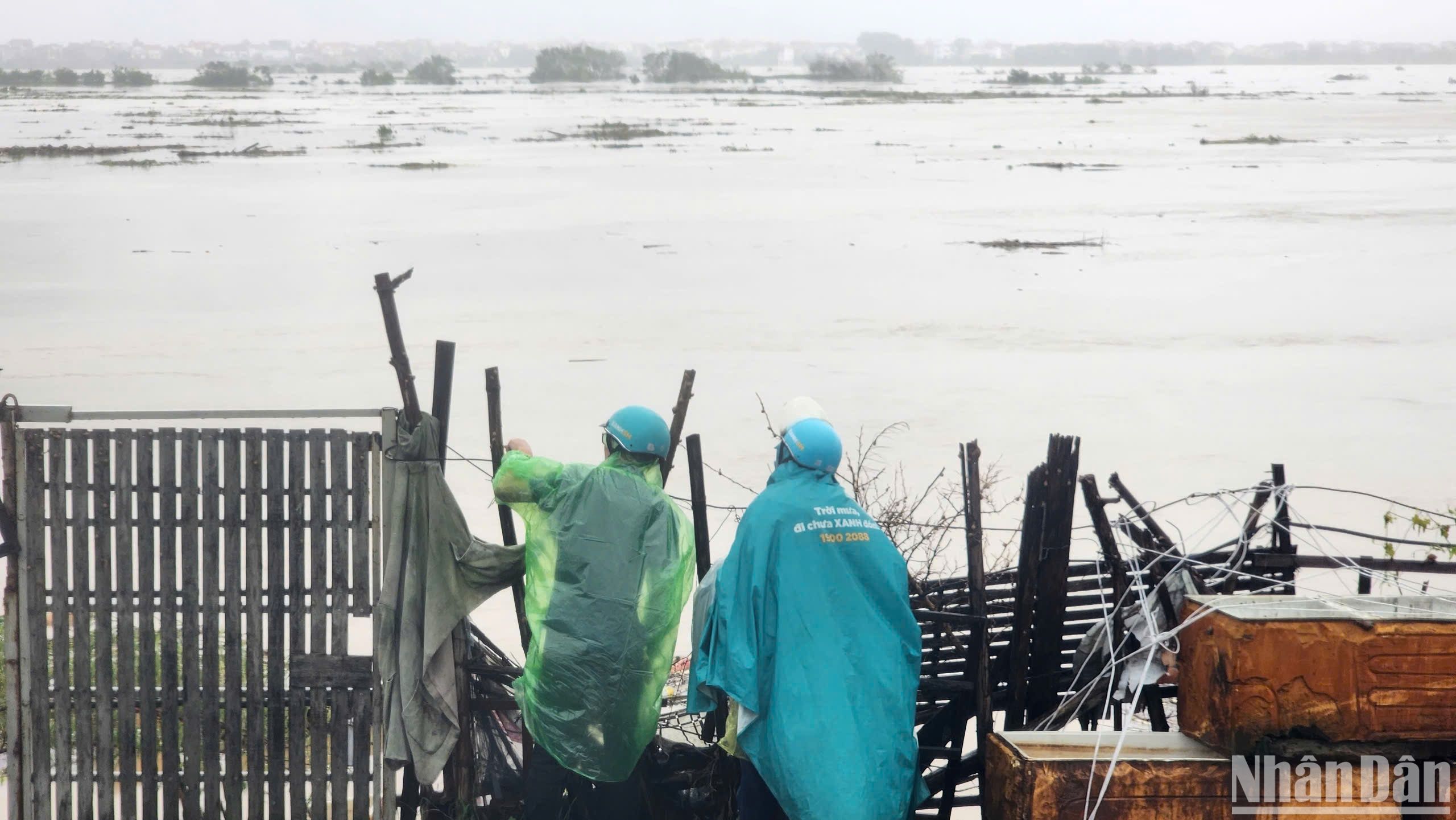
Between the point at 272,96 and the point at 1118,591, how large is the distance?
257 feet

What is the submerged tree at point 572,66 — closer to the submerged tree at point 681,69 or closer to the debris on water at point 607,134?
the submerged tree at point 681,69

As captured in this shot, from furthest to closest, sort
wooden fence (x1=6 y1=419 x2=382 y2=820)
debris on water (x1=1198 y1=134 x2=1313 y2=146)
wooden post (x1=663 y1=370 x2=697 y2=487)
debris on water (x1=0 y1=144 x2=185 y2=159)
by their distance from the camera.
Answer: debris on water (x1=1198 y1=134 x2=1313 y2=146) → debris on water (x1=0 y1=144 x2=185 y2=159) → wooden post (x1=663 y1=370 x2=697 y2=487) → wooden fence (x1=6 y1=419 x2=382 y2=820)

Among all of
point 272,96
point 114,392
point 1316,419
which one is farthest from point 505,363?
point 272,96

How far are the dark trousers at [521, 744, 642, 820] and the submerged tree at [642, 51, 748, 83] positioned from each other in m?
111

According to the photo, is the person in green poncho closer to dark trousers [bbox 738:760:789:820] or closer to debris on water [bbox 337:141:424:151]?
dark trousers [bbox 738:760:789:820]

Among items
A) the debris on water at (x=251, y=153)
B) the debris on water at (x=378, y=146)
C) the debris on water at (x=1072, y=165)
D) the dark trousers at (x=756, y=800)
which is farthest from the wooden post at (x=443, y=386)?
the debris on water at (x=378, y=146)

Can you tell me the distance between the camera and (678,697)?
5.43 metres

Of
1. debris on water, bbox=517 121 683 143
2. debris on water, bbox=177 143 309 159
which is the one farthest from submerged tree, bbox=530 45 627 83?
debris on water, bbox=177 143 309 159

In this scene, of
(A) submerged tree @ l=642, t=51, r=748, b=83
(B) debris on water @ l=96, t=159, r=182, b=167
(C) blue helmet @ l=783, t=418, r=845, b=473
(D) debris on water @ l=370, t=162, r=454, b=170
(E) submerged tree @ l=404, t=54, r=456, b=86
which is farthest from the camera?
(A) submerged tree @ l=642, t=51, r=748, b=83

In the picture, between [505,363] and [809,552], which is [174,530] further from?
[505,363]

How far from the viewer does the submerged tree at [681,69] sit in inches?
4488

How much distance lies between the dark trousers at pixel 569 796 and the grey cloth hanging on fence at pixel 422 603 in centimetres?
31

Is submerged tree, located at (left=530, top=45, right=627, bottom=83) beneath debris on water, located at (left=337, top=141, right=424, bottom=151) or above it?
above

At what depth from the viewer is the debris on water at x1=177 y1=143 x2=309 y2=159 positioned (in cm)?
3716
